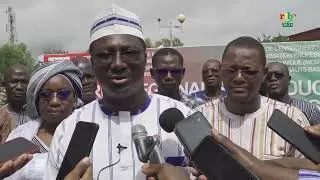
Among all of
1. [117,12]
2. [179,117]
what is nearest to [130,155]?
[179,117]

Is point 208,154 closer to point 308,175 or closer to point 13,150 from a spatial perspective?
point 308,175

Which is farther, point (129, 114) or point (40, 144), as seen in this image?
point (40, 144)

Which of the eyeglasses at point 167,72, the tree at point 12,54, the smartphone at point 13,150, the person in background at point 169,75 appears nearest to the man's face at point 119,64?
the smartphone at point 13,150

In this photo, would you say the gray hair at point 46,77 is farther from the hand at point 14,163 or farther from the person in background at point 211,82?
the person in background at point 211,82

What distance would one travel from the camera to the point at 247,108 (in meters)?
3.08

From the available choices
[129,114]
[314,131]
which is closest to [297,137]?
[314,131]

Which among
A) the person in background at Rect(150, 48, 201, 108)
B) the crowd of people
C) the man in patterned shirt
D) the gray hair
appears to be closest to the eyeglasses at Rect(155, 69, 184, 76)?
the person in background at Rect(150, 48, 201, 108)

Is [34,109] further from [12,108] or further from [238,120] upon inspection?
[12,108]

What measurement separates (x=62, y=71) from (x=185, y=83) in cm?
558

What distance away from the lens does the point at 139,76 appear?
2533 millimetres

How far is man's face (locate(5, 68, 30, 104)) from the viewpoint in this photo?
5.69 m

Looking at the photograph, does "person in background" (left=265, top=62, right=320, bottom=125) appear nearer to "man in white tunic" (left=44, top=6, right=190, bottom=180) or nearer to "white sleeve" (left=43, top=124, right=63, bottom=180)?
"man in white tunic" (left=44, top=6, right=190, bottom=180)

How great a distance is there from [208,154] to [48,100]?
1.91 m

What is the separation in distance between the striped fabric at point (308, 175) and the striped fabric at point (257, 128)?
672mm
